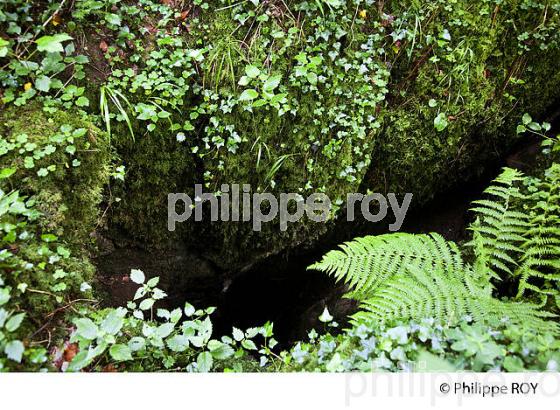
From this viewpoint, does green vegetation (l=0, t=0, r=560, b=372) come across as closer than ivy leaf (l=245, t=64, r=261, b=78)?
Yes

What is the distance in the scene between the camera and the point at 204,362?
2.01 meters

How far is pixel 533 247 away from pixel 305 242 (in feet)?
5.73

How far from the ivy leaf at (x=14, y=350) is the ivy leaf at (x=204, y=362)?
0.78 metres

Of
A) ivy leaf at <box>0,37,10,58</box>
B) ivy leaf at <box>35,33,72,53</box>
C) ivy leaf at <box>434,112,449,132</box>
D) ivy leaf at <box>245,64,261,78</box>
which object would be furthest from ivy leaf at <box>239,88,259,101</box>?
ivy leaf at <box>434,112,449,132</box>

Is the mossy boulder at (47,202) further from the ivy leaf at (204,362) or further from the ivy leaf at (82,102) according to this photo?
the ivy leaf at (204,362)

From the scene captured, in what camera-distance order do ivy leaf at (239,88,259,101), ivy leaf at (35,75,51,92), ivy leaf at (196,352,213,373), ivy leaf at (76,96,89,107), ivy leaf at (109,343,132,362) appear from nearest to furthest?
ivy leaf at (109,343,132,362), ivy leaf at (196,352,213,373), ivy leaf at (35,75,51,92), ivy leaf at (76,96,89,107), ivy leaf at (239,88,259,101)

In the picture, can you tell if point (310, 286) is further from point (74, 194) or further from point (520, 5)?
point (520, 5)

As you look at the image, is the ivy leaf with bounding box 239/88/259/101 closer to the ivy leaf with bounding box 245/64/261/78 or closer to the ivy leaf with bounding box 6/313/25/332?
the ivy leaf with bounding box 245/64/261/78

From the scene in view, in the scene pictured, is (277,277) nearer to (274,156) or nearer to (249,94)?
(274,156)

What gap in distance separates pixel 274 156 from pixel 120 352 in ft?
6.00

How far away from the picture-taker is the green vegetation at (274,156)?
79.5 inches

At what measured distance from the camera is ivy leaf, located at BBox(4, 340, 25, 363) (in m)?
1.66

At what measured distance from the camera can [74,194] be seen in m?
2.56

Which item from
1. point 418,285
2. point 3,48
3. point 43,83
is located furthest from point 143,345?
point 3,48
